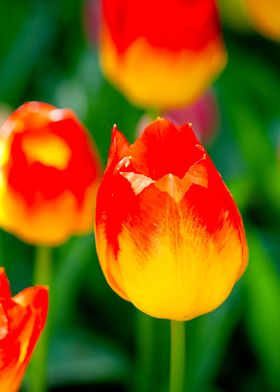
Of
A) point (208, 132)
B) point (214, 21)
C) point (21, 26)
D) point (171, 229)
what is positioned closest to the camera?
point (171, 229)

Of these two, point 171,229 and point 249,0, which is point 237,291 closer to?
point 249,0

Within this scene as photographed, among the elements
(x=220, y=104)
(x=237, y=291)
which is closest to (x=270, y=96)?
(x=220, y=104)

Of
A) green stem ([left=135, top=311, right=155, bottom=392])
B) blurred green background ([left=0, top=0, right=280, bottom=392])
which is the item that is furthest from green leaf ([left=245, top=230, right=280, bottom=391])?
green stem ([left=135, top=311, right=155, bottom=392])

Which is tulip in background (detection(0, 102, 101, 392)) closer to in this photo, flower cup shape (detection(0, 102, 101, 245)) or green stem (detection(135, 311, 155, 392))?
flower cup shape (detection(0, 102, 101, 245))

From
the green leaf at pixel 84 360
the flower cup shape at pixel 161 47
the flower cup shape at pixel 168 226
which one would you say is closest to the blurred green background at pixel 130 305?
the green leaf at pixel 84 360

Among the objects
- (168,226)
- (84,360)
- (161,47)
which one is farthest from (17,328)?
(84,360)

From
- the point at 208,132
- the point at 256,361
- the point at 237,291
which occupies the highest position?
the point at 208,132

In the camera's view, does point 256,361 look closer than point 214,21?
No

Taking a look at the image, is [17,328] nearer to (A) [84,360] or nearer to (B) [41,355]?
(B) [41,355]
